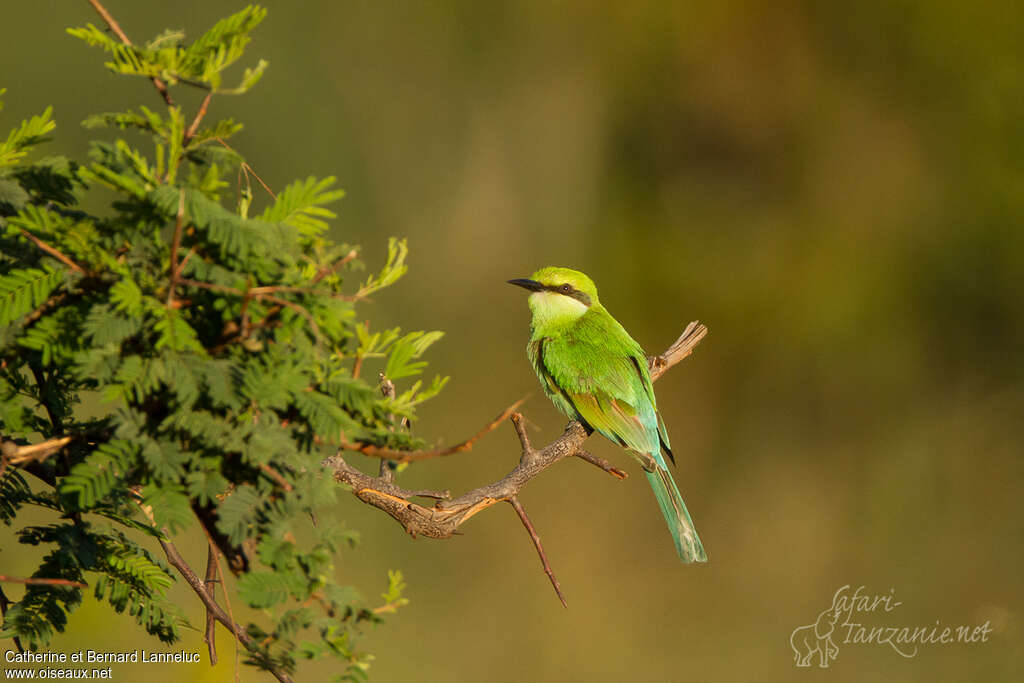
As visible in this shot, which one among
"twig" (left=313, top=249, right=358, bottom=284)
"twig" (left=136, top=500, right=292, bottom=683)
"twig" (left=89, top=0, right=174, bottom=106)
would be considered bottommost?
"twig" (left=136, top=500, right=292, bottom=683)

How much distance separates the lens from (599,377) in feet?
7.98

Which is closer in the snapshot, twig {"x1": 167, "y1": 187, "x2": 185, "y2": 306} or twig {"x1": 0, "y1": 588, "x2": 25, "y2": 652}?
Result: twig {"x1": 167, "y1": 187, "x2": 185, "y2": 306}

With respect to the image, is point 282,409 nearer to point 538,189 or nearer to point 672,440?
point 672,440

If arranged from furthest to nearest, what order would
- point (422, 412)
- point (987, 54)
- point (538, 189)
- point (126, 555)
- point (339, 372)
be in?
point (538, 189), point (987, 54), point (422, 412), point (126, 555), point (339, 372)

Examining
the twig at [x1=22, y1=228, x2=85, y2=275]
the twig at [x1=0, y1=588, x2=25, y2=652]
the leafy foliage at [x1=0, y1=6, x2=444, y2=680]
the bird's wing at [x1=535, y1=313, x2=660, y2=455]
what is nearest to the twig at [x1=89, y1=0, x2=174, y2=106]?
the leafy foliage at [x1=0, y1=6, x2=444, y2=680]

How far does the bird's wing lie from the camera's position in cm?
238

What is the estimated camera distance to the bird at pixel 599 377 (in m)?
2.36

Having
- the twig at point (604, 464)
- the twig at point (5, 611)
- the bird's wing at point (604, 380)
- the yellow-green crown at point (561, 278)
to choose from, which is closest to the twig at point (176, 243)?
the twig at point (5, 611)

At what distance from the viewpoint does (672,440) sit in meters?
4.47

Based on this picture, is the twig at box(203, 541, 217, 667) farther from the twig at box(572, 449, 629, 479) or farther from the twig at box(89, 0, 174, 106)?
the twig at box(572, 449, 629, 479)

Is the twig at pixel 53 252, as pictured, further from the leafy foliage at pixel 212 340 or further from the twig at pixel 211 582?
the twig at pixel 211 582

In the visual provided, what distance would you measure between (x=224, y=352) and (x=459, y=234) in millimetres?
3973

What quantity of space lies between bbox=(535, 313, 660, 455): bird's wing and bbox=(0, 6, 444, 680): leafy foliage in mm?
1454

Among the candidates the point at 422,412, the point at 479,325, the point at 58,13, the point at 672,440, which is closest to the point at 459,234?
the point at 479,325
